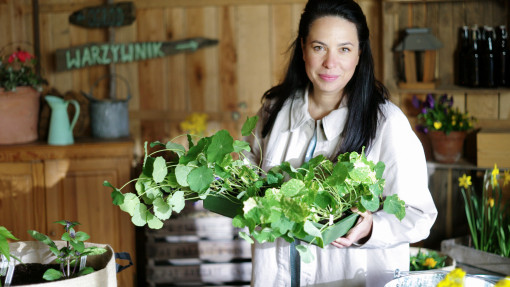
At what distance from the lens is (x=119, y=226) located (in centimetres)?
298

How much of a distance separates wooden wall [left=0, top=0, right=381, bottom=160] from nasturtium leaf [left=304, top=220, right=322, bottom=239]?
85.2 inches

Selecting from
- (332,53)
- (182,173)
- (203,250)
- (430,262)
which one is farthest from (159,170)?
(203,250)

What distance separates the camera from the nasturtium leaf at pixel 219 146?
3.97 ft

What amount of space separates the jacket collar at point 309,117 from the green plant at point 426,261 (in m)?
0.99

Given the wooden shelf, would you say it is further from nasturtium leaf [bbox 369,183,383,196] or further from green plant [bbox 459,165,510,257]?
nasturtium leaf [bbox 369,183,383,196]

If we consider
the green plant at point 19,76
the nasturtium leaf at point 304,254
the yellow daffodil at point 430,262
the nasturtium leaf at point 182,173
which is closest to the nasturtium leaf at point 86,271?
the nasturtium leaf at point 182,173

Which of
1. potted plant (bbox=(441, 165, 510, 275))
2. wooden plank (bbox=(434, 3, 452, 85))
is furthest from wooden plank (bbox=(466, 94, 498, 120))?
potted plant (bbox=(441, 165, 510, 275))

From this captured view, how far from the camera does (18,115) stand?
9.75 ft

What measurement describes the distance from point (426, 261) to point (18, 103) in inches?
76.7

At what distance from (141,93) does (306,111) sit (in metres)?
1.82

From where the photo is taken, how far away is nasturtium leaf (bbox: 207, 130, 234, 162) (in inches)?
47.7

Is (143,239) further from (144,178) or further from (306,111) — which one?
(144,178)

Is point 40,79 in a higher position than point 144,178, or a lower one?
higher

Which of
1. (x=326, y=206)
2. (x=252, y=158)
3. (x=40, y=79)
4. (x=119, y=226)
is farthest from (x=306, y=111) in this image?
(x=40, y=79)
